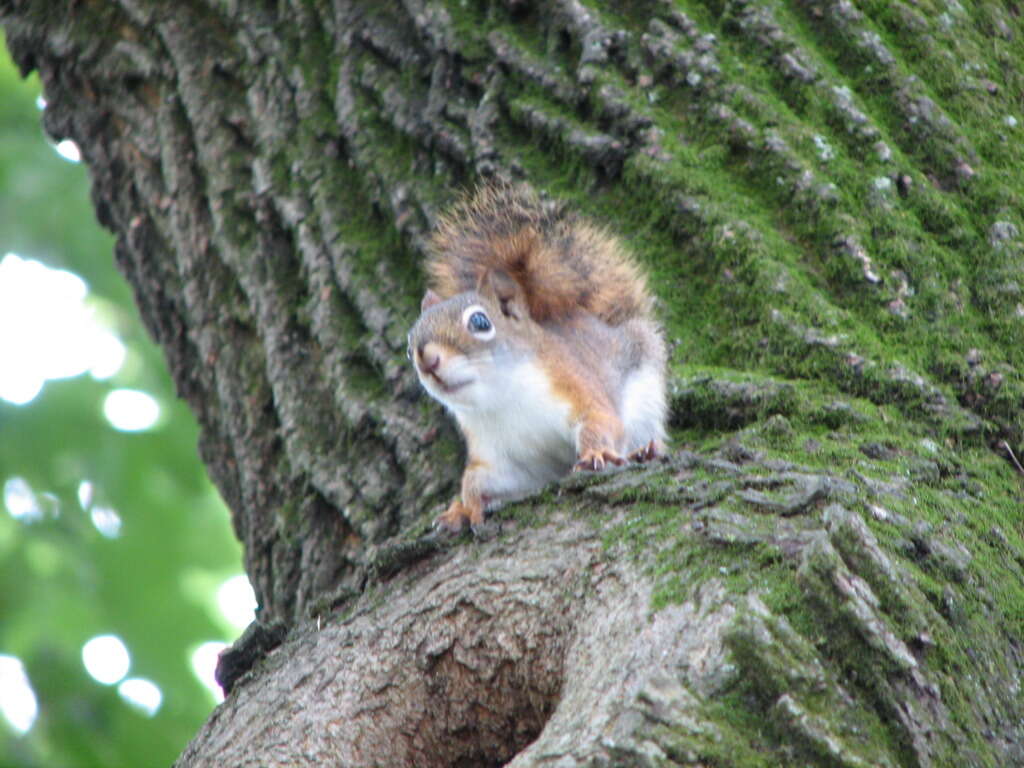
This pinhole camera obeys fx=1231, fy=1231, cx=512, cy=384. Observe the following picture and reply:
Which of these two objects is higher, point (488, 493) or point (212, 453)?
point (212, 453)

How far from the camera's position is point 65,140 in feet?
11.1

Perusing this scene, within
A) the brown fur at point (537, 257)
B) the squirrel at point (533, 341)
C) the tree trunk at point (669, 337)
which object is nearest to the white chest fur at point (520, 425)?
the squirrel at point (533, 341)

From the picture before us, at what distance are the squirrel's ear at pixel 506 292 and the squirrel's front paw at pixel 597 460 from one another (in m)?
0.43

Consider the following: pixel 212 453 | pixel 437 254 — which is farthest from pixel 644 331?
pixel 212 453

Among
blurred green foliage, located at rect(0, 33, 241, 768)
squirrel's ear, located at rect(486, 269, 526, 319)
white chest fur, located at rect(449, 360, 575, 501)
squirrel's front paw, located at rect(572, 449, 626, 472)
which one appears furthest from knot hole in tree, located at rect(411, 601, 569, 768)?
blurred green foliage, located at rect(0, 33, 241, 768)

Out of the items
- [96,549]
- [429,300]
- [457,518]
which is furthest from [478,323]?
[96,549]

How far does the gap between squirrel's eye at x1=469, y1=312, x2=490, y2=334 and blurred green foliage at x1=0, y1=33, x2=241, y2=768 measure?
2.37m

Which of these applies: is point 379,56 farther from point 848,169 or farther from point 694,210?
point 848,169

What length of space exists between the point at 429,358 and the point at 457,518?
1.25 feet

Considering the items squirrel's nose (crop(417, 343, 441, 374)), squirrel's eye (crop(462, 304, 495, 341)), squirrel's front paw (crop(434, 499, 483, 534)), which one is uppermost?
squirrel's eye (crop(462, 304, 495, 341))

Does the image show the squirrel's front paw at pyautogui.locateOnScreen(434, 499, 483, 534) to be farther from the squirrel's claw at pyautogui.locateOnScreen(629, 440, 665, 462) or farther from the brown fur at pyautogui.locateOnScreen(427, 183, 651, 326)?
the brown fur at pyautogui.locateOnScreen(427, 183, 651, 326)

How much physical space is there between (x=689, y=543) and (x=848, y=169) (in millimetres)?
1064

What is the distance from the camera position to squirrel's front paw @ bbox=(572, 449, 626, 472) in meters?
2.16

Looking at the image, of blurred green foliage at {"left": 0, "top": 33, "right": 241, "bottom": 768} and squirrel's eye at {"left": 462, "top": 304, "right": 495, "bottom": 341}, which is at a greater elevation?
blurred green foliage at {"left": 0, "top": 33, "right": 241, "bottom": 768}
